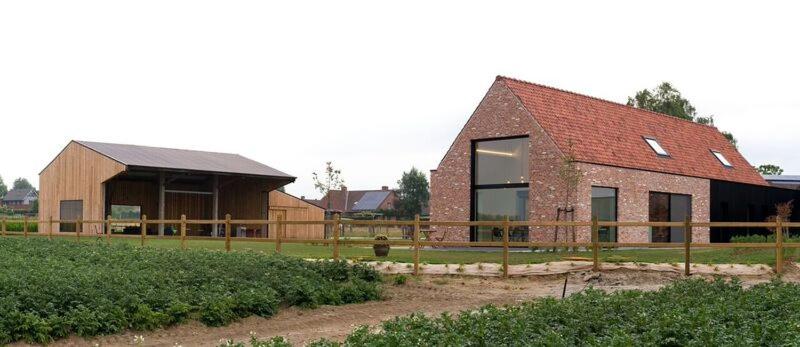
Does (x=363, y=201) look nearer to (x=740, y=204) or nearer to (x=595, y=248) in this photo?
(x=740, y=204)

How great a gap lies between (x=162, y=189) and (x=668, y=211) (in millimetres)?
19113

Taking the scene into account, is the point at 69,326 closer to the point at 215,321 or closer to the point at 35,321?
the point at 35,321

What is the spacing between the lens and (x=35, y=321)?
8.95 m

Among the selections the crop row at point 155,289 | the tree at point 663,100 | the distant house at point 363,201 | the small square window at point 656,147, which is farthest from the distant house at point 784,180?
the distant house at point 363,201

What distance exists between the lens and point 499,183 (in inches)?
959

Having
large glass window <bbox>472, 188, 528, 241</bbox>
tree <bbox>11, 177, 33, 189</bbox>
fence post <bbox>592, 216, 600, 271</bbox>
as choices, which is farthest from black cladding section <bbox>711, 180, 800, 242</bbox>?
tree <bbox>11, 177, 33, 189</bbox>

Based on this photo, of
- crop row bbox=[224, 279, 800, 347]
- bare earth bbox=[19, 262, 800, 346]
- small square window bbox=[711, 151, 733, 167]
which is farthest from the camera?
small square window bbox=[711, 151, 733, 167]

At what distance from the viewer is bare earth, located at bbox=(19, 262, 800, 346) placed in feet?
31.6

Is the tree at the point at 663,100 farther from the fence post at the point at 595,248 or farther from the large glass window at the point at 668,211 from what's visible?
the fence post at the point at 595,248

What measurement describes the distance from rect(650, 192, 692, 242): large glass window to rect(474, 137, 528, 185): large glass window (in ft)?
15.0

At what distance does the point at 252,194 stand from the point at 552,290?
2540cm

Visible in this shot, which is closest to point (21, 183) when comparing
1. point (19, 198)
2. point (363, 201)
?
point (19, 198)

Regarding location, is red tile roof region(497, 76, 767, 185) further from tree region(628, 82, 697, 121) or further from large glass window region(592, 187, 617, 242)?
tree region(628, 82, 697, 121)

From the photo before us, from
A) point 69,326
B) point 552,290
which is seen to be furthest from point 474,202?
point 69,326
